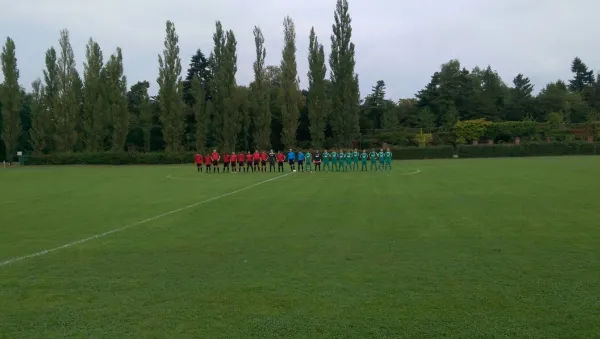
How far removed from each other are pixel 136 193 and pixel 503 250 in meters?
14.4

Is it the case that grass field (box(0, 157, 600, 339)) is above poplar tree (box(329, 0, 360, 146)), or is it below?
below

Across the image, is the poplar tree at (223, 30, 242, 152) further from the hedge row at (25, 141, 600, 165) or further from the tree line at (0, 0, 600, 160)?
the hedge row at (25, 141, 600, 165)

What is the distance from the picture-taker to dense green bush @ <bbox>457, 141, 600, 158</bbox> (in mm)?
56469

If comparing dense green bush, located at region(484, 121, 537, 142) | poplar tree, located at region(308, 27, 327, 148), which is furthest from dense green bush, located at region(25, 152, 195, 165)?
dense green bush, located at region(484, 121, 537, 142)

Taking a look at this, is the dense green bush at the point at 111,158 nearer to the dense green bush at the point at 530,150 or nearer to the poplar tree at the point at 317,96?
the poplar tree at the point at 317,96

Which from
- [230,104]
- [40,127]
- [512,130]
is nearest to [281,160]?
[230,104]

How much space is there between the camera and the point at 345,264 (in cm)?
712

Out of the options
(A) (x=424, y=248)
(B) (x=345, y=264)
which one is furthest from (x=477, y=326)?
(A) (x=424, y=248)

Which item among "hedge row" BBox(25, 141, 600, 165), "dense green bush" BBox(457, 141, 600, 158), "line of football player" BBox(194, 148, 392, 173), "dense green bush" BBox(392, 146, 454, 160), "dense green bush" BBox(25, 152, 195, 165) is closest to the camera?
"line of football player" BBox(194, 148, 392, 173)

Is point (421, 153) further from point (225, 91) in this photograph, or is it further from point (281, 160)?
point (281, 160)

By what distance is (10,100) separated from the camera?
191 feet

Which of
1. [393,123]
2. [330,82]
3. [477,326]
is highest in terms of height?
[330,82]

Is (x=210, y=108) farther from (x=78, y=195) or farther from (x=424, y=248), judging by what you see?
(x=424, y=248)

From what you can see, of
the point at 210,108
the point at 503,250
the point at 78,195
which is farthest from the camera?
the point at 210,108
